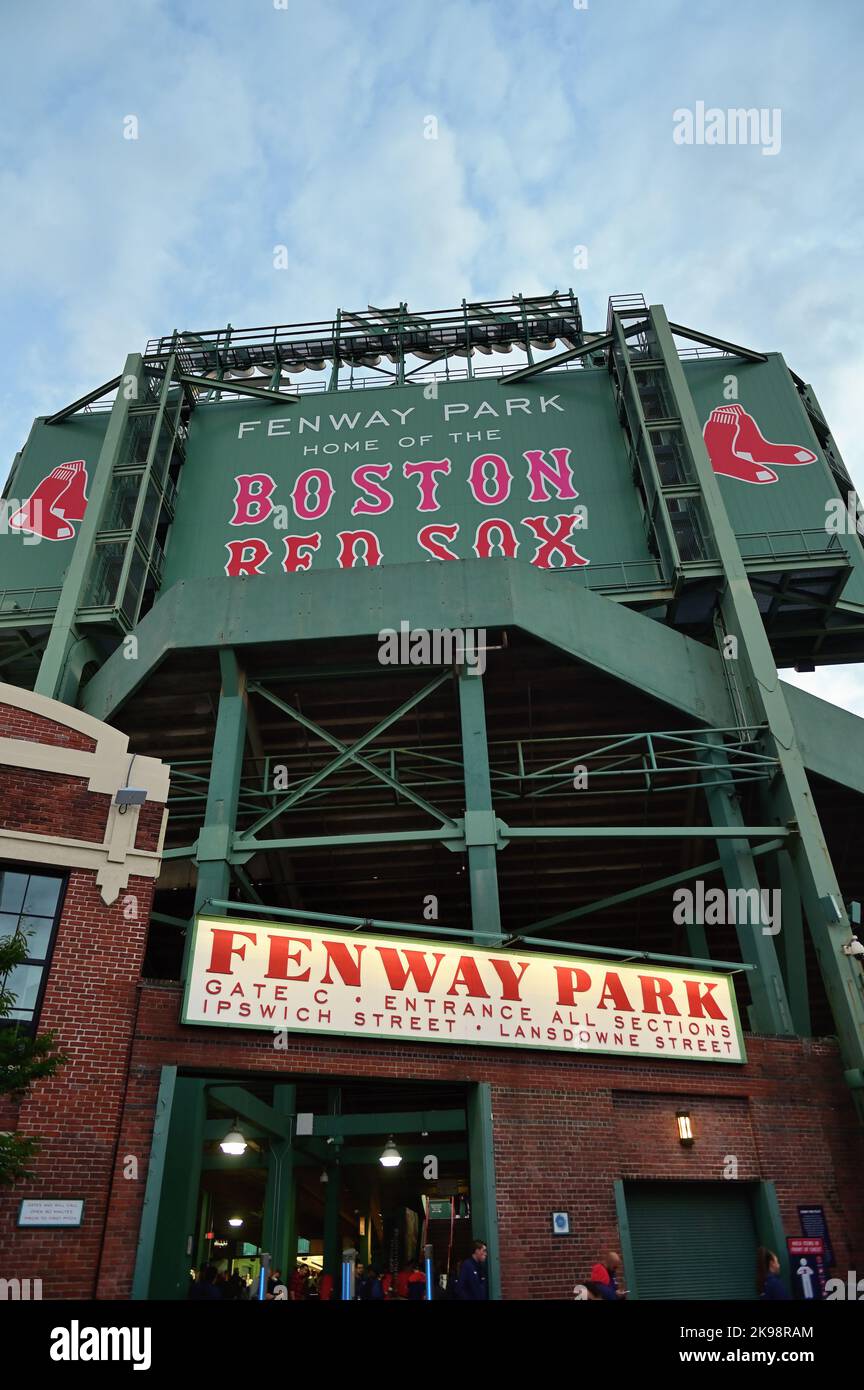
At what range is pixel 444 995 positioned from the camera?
13.8 meters

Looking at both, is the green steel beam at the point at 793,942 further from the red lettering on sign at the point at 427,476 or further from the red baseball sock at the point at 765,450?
the red lettering on sign at the point at 427,476

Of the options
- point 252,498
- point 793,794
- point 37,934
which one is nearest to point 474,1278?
point 37,934

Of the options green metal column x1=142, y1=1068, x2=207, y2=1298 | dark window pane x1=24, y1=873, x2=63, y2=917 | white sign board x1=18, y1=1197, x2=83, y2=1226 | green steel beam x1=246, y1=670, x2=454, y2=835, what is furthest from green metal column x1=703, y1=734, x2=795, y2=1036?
dark window pane x1=24, y1=873, x2=63, y2=917

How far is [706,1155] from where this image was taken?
559 inches

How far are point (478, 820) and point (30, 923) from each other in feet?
24.1

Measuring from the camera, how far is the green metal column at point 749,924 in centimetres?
1627

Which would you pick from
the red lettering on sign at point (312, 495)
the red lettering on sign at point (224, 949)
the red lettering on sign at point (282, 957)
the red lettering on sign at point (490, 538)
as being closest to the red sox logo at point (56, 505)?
the red lettering on sign at point (312, 495)

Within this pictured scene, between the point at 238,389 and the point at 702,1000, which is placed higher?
the point at 238,389

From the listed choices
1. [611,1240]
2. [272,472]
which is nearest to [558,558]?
[272,472]

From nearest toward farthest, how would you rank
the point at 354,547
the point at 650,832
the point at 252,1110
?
the point at 650,832 < the point at 252,1110 < the point at 354,547

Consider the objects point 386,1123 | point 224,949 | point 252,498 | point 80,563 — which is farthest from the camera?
point 252,498

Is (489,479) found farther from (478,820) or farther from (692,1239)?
A: (692,1239)

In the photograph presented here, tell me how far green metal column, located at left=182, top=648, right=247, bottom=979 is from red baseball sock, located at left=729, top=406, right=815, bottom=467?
56.0ft
